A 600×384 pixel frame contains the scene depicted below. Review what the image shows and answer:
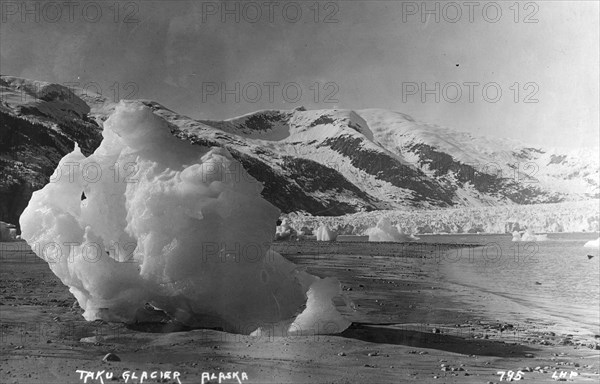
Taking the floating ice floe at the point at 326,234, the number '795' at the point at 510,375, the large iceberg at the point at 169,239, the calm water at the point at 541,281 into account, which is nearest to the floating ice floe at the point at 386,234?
the floating ice floe at the point at 326,234

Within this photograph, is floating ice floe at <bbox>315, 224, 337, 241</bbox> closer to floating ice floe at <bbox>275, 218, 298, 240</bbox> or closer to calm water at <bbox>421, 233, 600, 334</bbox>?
floating ice floe at <bbox>275, 218, 298, 240</bbox>

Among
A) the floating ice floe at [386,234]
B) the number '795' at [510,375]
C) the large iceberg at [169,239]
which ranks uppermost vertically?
the large iceberg at [169,239]

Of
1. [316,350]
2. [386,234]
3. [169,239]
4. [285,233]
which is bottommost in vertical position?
[386,234]

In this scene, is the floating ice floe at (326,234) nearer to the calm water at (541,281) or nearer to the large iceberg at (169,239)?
the calm water at (541,281)

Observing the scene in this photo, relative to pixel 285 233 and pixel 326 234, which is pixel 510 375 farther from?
pixel 326 234

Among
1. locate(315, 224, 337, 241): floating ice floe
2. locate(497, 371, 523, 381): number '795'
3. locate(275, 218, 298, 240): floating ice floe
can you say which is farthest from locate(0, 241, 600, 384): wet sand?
locate(315, 224, 337, 241): floating ice floe

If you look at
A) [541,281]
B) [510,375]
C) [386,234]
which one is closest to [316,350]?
[510,375]

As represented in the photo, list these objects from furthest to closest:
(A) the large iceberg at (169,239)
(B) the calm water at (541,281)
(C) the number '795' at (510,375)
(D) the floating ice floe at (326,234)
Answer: (D) the floating ice floe at (326,234)
(B) the calm water at (541,281)
(A) the large iceberg at (169,239)
(C) the number '795' at (510,375)
